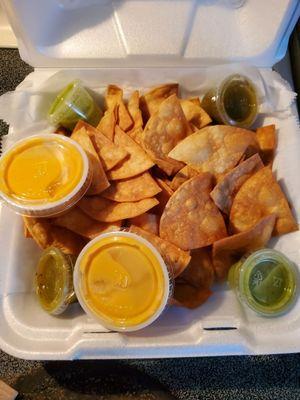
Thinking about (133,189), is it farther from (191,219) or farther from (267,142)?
(267,142)

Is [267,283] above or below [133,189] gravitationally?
below

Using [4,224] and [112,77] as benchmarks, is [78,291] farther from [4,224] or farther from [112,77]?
[112,77]

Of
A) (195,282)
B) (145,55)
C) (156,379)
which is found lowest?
(156,379)

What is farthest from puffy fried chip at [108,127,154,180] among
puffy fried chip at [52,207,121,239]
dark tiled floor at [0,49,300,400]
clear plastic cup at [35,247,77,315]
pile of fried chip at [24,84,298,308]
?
dark tiled floor at [0,49,300,400]

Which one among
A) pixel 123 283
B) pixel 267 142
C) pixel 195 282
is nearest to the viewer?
pixel 123 283

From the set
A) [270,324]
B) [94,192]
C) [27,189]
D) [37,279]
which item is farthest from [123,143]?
[270,324]

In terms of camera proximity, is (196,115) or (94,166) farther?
(196,115)

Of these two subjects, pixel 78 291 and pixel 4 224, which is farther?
pixel 4 224

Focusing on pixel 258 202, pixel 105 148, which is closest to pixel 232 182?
pixel 258 202
